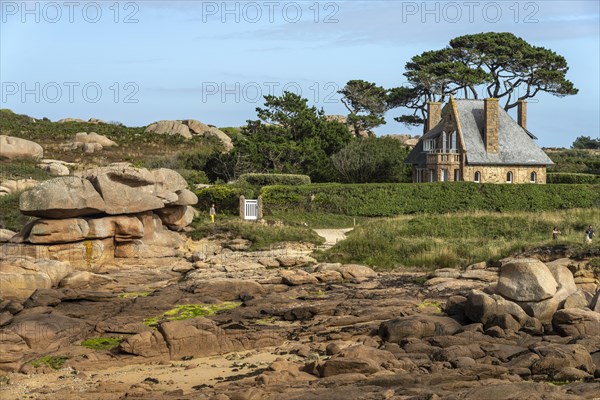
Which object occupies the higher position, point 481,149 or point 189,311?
point 481,149

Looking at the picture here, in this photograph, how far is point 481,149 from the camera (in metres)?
57.3

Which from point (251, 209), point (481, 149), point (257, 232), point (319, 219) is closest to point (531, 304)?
point (257, 232)

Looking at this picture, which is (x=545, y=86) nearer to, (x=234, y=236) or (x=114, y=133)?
(x=114, y=133)

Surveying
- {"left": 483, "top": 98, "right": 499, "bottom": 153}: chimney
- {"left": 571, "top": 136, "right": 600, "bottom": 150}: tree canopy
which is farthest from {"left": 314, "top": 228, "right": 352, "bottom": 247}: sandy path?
{"left": 571, "top": 136, "right": 600, "bottom": 150}: tree canopy

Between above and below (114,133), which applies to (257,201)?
below

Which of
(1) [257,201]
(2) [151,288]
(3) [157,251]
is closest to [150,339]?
(2) [151,288]

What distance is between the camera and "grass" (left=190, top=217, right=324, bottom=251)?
127 ft

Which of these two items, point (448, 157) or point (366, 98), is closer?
point (448, 157)

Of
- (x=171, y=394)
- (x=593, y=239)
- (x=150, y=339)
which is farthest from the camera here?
(x=593, y=239)

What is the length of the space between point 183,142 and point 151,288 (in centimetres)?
5449

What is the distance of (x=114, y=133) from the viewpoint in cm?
8731

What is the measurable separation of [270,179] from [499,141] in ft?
53.9

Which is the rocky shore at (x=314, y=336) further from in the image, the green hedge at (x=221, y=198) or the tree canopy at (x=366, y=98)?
the tree canopy at (x=366, y=98)

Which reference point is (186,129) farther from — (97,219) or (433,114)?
(97,219)
